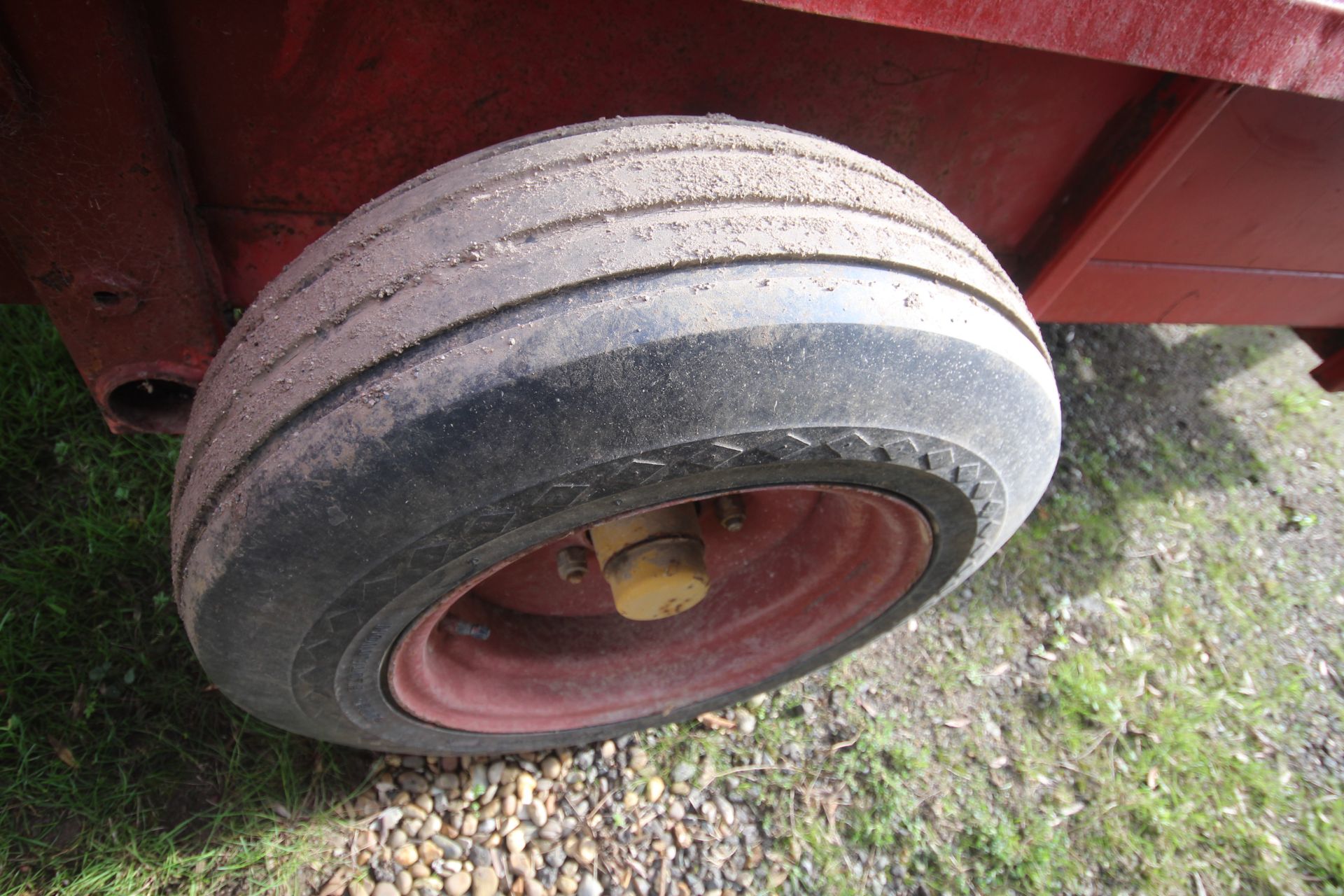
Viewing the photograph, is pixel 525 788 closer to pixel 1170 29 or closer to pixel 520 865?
pixel 520 865

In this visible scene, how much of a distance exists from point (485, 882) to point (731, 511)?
3.33ft

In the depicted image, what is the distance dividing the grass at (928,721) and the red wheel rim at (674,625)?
27cm

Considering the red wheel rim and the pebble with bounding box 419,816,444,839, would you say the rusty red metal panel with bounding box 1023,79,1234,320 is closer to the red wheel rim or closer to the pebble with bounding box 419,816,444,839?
the red wheel rim

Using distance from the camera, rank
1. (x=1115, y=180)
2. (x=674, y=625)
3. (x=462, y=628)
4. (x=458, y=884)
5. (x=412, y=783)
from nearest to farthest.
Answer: (x=1115, y=180), (x=462, y=628), (x=458, y=884), (x=412, y=783), (x=674, y=625)

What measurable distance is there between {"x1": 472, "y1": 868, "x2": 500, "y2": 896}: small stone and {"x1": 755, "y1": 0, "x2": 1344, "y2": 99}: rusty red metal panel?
1.86 metres

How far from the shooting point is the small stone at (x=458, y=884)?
1842mm

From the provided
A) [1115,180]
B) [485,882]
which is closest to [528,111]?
[1115,180]

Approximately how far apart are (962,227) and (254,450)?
1.11 metres

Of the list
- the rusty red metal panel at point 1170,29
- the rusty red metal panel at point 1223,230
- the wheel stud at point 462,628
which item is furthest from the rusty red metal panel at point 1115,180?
the wheel stud at point 462,628

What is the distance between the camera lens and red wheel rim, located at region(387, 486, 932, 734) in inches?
70.6

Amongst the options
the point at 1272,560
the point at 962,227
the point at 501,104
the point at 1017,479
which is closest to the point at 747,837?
the point at 1017,479

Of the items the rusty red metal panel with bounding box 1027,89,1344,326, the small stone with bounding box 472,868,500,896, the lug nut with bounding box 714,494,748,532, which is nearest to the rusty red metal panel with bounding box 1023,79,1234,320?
the rusty red metal panel with bounding box 1027,89,1344,326

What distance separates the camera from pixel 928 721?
228 centimetres

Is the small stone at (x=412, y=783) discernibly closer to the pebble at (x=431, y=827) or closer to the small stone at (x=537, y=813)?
the pebble at (x=431, y=827)
